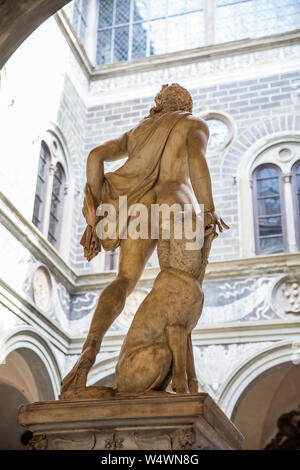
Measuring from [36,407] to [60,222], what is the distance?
25.0 feet

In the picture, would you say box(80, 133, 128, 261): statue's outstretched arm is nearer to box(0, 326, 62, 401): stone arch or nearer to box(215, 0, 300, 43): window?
box(0, 326, 62, 401): stone arch

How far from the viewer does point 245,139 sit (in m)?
10.9

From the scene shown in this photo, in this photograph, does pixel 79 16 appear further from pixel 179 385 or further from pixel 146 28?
pixel 179 385

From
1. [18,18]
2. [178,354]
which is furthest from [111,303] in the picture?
[18,18]

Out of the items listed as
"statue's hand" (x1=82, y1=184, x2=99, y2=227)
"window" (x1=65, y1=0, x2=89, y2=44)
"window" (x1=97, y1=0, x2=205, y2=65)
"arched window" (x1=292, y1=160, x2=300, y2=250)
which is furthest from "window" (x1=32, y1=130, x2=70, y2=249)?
"statue's hand" (x1=82, y1=184, x2=99, y2=227)

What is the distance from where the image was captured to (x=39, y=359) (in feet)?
29.8

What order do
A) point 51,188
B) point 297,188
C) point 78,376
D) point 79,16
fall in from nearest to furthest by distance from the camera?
point 78,376 → point 51,188 → point 297,188 → point 79,16

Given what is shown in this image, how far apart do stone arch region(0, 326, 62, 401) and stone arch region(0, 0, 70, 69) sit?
4729 mm

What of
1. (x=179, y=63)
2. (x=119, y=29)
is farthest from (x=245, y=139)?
(x=119, y=29)

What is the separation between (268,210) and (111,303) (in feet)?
23.1

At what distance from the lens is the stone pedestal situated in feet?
9.98

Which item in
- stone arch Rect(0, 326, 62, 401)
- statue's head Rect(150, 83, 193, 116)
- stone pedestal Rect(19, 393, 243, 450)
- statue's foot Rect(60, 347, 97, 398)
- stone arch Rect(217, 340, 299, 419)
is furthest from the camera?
stone arch Rect(217, 340, 299, 419)

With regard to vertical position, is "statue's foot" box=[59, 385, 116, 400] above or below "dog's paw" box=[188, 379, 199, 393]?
below

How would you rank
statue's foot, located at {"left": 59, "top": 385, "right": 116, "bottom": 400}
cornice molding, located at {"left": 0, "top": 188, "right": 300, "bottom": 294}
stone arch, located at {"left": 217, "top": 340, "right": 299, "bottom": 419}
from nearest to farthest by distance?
statue's foot, located at {"left": 59, "top": 385, "right": 116, "bottom": 400}, cornice molding, located at {"left": 0, "top": 188, "right": 300, "bottom": 294}, stone arch, located at {"left": 217, "top": 340, "right": 299, "bottom": 419}
